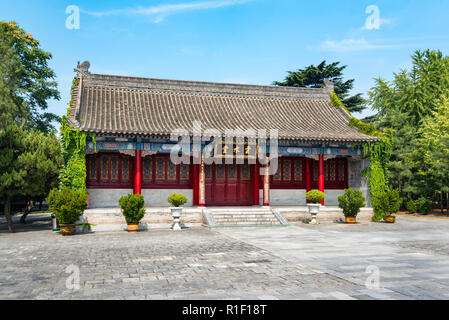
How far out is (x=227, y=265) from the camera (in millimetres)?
7129

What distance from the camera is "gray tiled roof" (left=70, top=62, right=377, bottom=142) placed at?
1552cm

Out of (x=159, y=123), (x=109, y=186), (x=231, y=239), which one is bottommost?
(x=231, y=239)

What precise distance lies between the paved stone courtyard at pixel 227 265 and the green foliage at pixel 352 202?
2908 mm

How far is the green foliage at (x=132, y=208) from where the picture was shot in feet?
42.4

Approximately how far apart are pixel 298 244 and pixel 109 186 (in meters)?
9.39

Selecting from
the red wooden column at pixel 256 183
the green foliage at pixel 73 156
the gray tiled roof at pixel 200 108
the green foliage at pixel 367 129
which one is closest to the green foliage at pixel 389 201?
the gray tiled roof at pixel 200 108

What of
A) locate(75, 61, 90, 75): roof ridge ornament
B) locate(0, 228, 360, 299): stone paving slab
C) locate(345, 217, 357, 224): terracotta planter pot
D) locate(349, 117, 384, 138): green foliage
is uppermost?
locate(75, 61, 90, 75): roof ridge ornament

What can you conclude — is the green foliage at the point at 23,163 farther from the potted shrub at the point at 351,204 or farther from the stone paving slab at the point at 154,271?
the potted shrub at the point at 351,204

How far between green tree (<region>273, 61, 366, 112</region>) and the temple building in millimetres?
16880

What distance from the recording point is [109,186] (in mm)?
16156

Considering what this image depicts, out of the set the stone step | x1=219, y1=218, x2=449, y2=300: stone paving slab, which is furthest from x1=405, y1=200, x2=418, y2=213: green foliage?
the stone step

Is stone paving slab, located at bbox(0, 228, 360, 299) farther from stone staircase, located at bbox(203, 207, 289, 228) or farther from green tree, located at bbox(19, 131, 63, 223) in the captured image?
stone staircase, located at bbox(203, 207, 289, 228)
